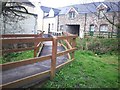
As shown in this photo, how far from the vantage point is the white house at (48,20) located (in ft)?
112

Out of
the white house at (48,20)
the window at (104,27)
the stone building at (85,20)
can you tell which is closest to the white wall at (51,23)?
the white house at (48,20)

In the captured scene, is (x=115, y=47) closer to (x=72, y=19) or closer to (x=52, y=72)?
(x=52, y=72)

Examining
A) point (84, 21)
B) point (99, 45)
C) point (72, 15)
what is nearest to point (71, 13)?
point (72, 15)

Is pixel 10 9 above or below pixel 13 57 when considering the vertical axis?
above

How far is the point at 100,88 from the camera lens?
5004mm

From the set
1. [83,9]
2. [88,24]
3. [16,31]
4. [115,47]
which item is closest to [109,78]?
[115,47]

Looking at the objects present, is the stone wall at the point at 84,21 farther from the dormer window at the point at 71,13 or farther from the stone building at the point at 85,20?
the dormer window at the point at 71,13

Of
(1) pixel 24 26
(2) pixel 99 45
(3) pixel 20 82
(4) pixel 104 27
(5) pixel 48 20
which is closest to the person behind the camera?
(3) pixel 20 82

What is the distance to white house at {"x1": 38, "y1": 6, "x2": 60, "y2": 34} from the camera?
112ft

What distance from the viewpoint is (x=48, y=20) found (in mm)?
35531

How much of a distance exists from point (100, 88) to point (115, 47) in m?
10.7

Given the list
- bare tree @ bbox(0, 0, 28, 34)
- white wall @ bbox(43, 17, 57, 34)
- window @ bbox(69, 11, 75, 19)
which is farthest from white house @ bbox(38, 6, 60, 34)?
bare tree @ bbox(0, 0, 28, 34)

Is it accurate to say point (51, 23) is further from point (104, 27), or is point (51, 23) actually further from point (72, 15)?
point (104, 27)

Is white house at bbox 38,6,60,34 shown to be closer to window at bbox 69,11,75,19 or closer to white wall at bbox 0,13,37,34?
window at bbox 69,11,75,19
